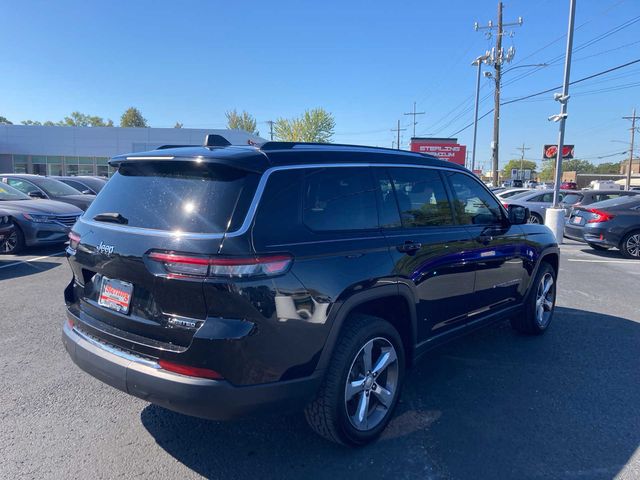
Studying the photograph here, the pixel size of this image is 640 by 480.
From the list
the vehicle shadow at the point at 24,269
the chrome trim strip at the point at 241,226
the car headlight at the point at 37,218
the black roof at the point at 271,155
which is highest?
the black roof at the point at 271,155

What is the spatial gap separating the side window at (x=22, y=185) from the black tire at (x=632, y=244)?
14316 mm

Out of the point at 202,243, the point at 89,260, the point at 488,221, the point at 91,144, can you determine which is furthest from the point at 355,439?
the point at 91,144

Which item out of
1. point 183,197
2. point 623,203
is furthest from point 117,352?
point 623,203

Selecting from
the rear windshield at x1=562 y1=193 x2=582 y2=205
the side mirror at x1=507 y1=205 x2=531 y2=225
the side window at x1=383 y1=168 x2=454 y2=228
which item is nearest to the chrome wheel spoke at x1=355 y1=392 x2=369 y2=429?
the side window at x1=383 y1=168 x2=454 y2=228

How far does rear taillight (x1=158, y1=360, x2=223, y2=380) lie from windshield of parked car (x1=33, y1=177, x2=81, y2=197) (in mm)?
11326

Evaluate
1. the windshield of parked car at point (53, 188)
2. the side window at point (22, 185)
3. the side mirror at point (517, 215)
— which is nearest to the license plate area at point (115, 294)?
the side mirror at point (517, 215)

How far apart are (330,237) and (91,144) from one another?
147 feet

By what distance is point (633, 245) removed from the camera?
34.2ft

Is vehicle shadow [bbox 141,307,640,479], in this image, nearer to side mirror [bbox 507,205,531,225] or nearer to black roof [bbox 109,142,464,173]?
side mirror [bbox 507,205,531,225]

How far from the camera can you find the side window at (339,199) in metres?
2.74

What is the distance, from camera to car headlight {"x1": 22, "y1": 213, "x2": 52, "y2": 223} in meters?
9.16

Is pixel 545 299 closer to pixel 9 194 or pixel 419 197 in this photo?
pixel 419 197

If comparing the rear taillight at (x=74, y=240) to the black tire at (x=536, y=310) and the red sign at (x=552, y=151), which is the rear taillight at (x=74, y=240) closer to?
the black tire at (x=536, y=310)

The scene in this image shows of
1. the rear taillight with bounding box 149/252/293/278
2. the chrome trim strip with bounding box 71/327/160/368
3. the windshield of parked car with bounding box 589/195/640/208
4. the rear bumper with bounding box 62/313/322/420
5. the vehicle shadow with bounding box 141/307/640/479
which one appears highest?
the rear taillight with bounding box 149/252/293/278
